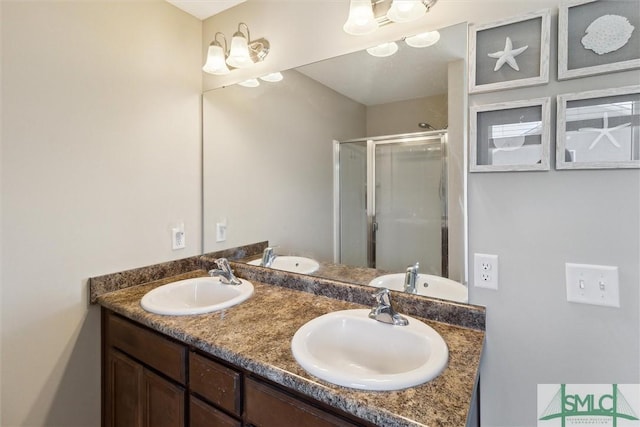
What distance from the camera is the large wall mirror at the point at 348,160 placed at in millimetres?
1174

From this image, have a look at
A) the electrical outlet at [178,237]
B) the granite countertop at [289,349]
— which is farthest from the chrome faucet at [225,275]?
the electrical outlet at [178,237]

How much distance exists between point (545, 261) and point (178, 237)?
1742 millimetres

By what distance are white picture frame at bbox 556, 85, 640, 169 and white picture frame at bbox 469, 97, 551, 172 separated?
4 cm

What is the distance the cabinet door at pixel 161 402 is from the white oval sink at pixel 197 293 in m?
0.30

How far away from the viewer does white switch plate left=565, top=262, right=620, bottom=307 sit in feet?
2.89

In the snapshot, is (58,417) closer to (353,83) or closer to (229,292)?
(229,292)

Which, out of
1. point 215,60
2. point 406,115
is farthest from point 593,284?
point 215,60

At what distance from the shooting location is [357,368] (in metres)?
1.10

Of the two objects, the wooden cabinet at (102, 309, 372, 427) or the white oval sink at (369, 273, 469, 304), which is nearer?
the wooden cabinet at (102, 309, 372, 427)

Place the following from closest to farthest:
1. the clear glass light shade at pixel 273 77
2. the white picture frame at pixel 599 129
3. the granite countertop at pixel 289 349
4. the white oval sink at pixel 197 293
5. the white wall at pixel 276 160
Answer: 1. the granite countertop at pixel 289 349
2. the white picture frame at pixel 599 129
3. the white oval sink at pixel 197 293
4. the white wall at pixel 276 160
5. the clear glass light shade at pixel 273 77

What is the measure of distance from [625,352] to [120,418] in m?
1.92

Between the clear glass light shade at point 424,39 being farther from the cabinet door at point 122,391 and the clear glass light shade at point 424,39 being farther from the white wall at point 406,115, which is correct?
the cabinet door at point 122,391

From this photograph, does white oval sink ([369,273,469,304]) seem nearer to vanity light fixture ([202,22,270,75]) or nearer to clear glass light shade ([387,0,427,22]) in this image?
clear glass light shade ([387,0,427,22])

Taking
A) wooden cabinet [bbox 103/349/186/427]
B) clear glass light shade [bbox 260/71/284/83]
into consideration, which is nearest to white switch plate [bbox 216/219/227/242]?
wooden cabinet [bbox 103/349/186/427]
